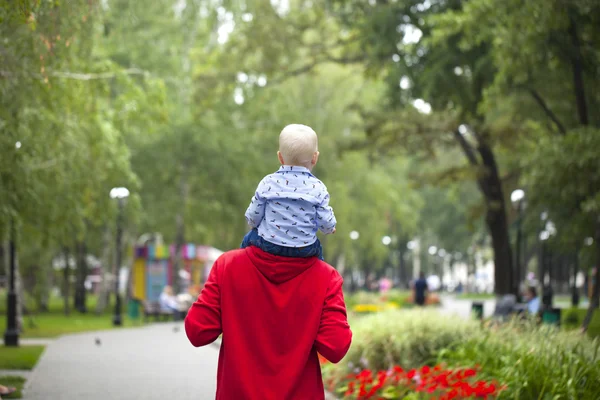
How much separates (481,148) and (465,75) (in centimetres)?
408

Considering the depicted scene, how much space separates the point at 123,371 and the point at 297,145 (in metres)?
10.1

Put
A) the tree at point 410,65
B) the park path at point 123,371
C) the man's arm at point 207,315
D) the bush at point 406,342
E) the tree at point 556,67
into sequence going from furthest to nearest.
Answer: the tree at point 410,65 → the tree at point 556,67 → the bush at point 406,342 → the park path at point 123,371 → the man's arm at point 207,315

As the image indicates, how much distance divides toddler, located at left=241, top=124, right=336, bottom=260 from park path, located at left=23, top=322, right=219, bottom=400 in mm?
6477

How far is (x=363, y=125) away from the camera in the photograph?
26.3m

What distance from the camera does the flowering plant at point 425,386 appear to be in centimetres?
814

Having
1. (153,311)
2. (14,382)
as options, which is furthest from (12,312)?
(153,311)

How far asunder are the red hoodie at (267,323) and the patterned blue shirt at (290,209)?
0.35 feet

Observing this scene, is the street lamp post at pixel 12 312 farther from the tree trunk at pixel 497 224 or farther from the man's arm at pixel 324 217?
the man's arm at pixel 324 217

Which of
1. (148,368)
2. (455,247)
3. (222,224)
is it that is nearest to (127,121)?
(148,368)

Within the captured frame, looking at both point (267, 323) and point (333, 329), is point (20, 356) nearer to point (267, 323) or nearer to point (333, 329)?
point (267, 323)

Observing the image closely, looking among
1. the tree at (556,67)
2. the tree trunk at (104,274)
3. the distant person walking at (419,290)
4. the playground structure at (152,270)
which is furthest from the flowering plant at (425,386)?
the playground structure at (152,270)

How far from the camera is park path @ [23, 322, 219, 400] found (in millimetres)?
11212

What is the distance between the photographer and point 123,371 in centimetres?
1409

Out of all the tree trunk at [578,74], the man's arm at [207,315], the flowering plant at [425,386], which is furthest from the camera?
the tree trunk at [578,74]
